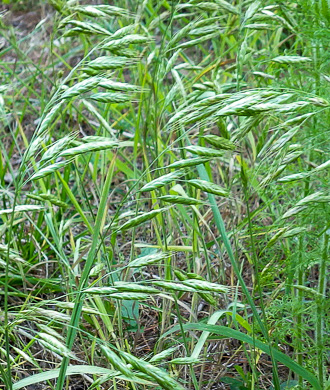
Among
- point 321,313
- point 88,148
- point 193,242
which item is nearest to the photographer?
point 88,148

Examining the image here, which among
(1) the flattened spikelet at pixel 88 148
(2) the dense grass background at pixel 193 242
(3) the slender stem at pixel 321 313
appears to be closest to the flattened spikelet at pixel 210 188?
(2) the dense grass background at pixel 193 242

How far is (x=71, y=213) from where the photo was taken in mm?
2156

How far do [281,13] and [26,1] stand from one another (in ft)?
9.58

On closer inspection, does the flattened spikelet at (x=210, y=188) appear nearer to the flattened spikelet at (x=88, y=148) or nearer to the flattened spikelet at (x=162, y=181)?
the flattened spikelet at (x=162, y=181)

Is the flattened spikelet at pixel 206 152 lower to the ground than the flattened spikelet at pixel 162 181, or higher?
higher

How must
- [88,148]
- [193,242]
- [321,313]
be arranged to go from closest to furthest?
[88,148] < [321,313] < [193,242]

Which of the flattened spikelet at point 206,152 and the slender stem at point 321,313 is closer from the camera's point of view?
the flattened spikelet at point 206,152

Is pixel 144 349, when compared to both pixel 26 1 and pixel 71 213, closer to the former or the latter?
pixel 71 213

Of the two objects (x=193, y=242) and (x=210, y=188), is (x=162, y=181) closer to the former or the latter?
(x=210, y=188)

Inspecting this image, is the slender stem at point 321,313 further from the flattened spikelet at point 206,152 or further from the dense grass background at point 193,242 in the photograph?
the flattened spikelet at point 206,152

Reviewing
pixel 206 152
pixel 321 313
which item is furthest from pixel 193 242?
pixel 206 152

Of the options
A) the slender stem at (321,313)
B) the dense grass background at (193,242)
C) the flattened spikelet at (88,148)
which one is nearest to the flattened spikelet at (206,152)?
the dense grass background at (193,242)

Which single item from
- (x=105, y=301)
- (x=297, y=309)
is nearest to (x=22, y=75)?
(x=105, y=301)

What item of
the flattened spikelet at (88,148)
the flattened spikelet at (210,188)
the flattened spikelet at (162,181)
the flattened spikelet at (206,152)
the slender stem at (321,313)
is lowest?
the slender stem at (321,313)
